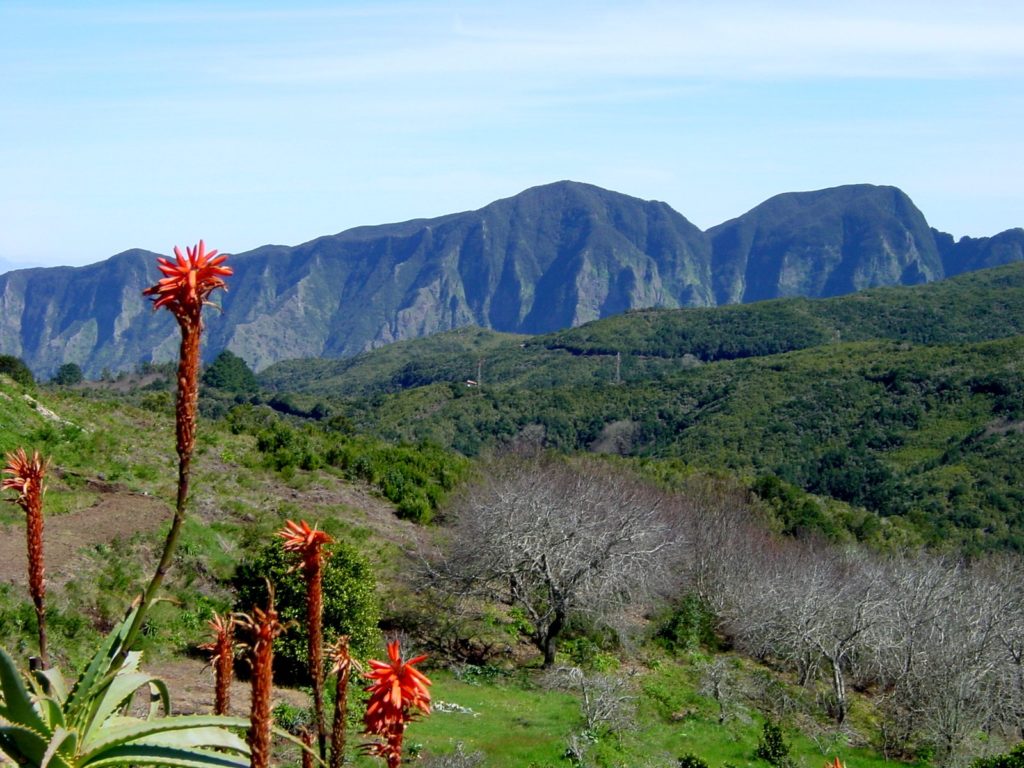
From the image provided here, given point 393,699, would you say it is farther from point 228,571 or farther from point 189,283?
point 228,571

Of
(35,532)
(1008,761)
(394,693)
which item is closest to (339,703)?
(394,693)

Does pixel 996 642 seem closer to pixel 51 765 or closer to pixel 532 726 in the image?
pixel 532 726

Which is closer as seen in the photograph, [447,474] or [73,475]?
[73,475]

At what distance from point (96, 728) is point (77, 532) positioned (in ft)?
52.8

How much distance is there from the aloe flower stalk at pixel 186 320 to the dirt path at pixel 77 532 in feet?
45.6

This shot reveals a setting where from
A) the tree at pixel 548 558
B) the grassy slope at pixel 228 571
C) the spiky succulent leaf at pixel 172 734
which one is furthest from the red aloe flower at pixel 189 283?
the tree at pixel 548 558

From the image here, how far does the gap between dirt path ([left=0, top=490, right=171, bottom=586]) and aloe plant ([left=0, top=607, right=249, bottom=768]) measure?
12.9m

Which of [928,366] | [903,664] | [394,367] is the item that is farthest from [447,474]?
[394,367]

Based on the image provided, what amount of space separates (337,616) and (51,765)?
1393cm

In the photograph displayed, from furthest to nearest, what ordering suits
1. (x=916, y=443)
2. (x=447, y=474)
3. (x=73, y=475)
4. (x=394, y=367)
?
→ (x=394, y=367) < (x=916, y=443) < (x=447, y=474) < (x=73, y=475)

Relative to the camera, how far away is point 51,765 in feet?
11.3

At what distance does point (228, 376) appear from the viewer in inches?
2972

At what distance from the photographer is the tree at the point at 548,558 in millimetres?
20906

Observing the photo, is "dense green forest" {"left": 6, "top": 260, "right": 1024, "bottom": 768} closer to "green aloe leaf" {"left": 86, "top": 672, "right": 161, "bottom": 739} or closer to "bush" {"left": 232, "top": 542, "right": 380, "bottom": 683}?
"bush" {"left": 232, "top": 542, "right": 380, "bottom": 683}
